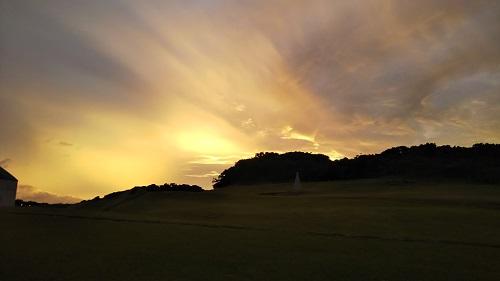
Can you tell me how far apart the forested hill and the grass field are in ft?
144

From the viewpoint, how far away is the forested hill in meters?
87.8

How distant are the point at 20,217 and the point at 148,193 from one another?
2786cm

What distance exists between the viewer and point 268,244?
73.7ft

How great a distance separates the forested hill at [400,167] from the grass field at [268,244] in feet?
144

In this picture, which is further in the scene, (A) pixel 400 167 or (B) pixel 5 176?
(A) pixel 400 167

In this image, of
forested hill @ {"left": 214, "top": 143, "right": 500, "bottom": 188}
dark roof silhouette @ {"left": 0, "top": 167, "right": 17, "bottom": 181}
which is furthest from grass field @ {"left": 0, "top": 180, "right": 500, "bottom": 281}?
forested hill @ {"left": 214, "top": 143, "right": 500, "bottom": 188}

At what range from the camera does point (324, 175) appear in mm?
103062

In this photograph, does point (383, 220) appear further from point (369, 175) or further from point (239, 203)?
point (369, 175)

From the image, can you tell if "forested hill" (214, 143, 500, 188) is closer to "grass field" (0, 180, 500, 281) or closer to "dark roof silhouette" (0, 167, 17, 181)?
"grass field" (0, 180, 500, 281)

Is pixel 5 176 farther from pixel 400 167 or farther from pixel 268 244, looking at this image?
pixel 400 167

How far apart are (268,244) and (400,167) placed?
270ft

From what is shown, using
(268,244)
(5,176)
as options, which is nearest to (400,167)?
(5,176)

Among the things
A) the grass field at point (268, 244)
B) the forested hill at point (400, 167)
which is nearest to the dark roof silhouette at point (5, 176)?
Result: the grass field at point (268, 244)

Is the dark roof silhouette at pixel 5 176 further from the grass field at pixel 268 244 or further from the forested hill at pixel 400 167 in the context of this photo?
the forested hill at pixel 400 167
